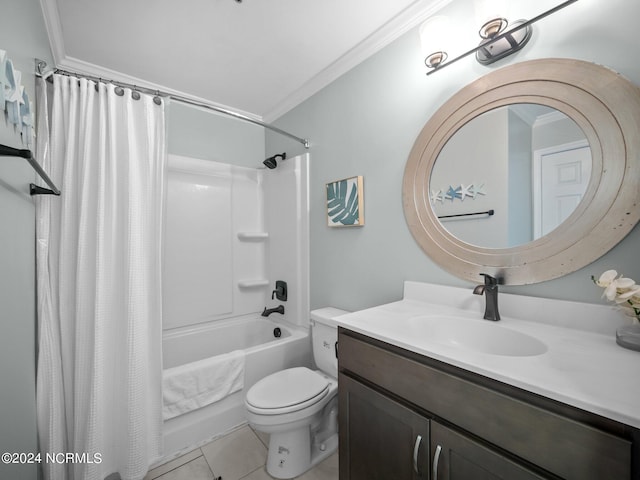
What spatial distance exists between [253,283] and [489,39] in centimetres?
225

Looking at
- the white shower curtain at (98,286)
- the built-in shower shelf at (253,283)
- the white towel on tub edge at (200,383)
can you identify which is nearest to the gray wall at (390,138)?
the built-in shower shelf at (253,283)

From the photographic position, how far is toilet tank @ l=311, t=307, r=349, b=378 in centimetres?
160

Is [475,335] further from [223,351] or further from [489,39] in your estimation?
[223,351]

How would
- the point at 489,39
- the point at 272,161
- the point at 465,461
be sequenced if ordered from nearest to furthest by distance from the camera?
the point at 465,461 < the point at 489,39 < the point at 272,161

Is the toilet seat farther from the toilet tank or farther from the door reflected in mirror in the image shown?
the door reflected in mirror

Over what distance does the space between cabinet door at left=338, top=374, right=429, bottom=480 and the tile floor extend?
1.46ft

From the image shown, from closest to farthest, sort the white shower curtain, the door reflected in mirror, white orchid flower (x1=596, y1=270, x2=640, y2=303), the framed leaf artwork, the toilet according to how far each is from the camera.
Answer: white orchid flower (x1=596, y1=270, x2=640, y2=303), the door reflected in mirror, the white shower curtain, the toilet, the framed leaf artwork

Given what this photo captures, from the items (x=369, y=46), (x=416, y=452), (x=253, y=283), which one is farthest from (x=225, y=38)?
(x=416, y=452)

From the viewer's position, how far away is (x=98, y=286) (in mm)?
1201

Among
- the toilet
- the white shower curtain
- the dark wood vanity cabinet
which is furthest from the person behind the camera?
the toilet

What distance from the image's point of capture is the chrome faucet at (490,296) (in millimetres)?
1019

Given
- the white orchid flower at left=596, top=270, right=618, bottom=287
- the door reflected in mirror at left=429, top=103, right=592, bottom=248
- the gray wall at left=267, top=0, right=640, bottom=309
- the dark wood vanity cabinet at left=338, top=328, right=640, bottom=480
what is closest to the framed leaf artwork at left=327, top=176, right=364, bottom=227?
the gray wall at left=267, top=0, right=640, bottom=309

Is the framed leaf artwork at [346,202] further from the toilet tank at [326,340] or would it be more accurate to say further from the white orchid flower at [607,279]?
the white orchid flower at [607,279]

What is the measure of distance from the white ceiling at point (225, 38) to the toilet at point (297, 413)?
1.60 m
